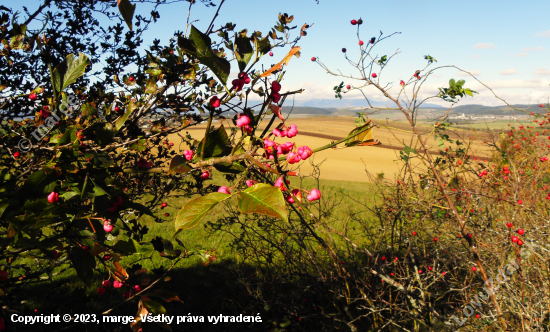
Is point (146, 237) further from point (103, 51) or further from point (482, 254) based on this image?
point (482, 254)

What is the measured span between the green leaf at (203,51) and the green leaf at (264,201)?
23 cm

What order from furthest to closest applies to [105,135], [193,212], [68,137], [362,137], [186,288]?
[186,288] < [105,135] < [68,137] < [362,137] < [193,212]

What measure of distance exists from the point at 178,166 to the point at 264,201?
0.82 ft

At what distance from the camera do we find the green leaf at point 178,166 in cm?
67

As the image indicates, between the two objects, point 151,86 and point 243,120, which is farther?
point 151,86

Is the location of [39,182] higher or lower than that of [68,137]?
lower

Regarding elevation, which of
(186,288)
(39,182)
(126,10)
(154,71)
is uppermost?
(154,71)

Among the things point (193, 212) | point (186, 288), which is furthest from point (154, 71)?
point (186, 288)

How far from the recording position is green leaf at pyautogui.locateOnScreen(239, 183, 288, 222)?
0.50 metres

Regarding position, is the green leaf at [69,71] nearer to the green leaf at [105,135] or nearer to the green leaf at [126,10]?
the green leaf at [105,135]

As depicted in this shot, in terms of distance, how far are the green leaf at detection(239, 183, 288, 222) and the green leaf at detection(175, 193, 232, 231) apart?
4 centimetres

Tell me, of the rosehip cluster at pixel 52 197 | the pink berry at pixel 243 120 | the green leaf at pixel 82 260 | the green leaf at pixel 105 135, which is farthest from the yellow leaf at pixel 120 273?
the pink berry at pixel 243 120

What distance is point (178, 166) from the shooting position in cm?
68

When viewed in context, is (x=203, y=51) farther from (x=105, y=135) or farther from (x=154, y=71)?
(x=154, y=71)
